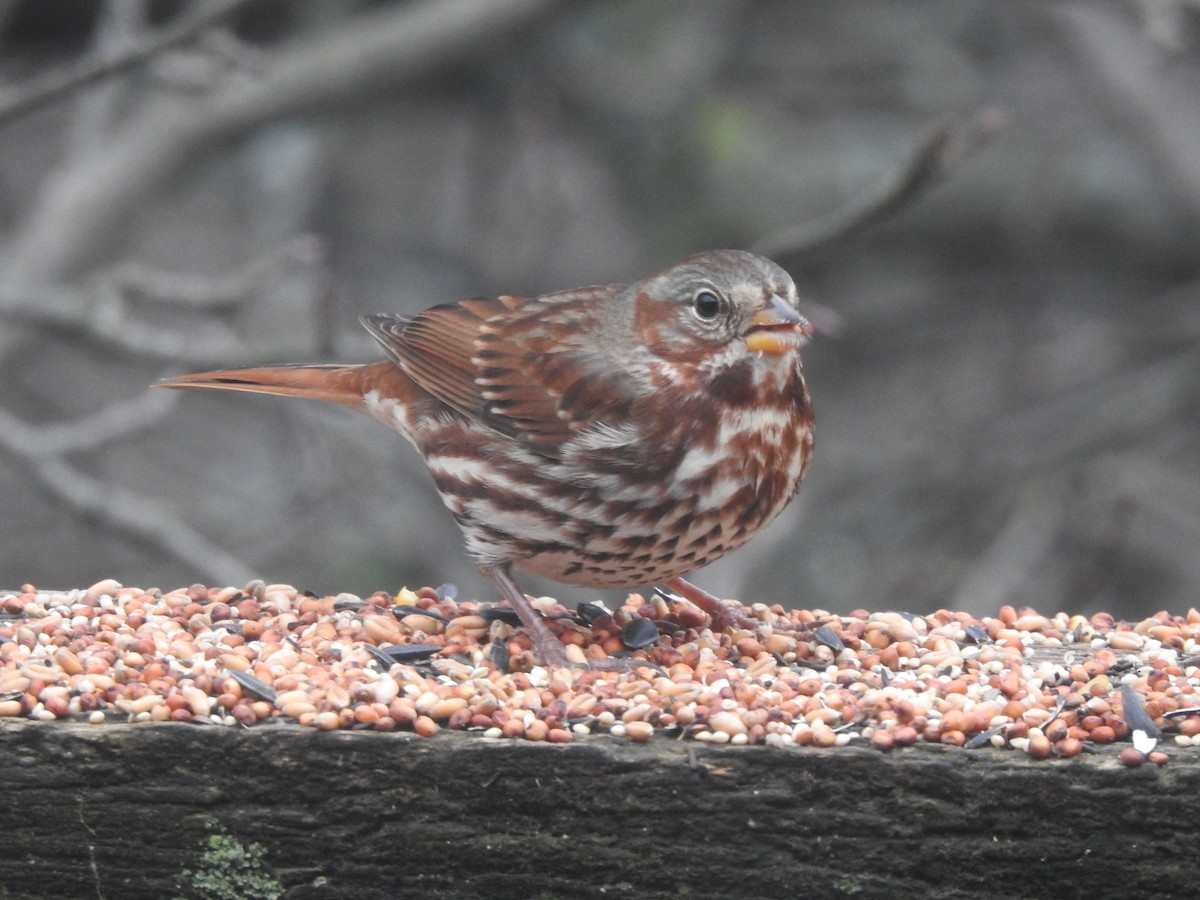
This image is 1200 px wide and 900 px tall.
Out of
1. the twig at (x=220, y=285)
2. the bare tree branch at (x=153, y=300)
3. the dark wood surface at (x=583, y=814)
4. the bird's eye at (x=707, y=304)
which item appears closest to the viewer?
the dark wood surface at (x=583, y=814)

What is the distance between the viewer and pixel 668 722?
3.33 m

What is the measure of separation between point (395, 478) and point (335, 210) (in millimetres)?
2372

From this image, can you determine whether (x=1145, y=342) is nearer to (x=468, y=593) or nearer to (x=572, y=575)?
(x=468, y=593)

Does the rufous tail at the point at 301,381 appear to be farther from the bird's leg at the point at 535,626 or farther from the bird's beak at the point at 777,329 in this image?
the bird's beak at the point at 777,329

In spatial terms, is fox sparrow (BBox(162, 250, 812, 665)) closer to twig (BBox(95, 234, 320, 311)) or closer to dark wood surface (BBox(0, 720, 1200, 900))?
dark wood surface (BBox(0, 720, 1200, 900))

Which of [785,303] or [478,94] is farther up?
[478,94]

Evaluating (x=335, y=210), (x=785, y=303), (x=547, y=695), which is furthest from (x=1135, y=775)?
(x=335, y=210)

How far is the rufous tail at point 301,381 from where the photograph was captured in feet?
16.6

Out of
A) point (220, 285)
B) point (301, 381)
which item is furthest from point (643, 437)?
point (220, 285)

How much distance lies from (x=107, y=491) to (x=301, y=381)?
1604mm

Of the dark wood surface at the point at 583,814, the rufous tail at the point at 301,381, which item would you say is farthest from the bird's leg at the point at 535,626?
the rufous tail at the point at 301,381

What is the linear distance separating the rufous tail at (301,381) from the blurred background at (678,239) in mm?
1223

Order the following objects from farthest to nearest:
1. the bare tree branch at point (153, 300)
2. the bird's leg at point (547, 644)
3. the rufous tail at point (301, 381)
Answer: the bare tree branch at point (153, 300)
the rufous tail at point (301, 381)
the bird's leg at point (547, 644)

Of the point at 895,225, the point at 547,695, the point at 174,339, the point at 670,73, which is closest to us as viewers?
the point at 547,695
